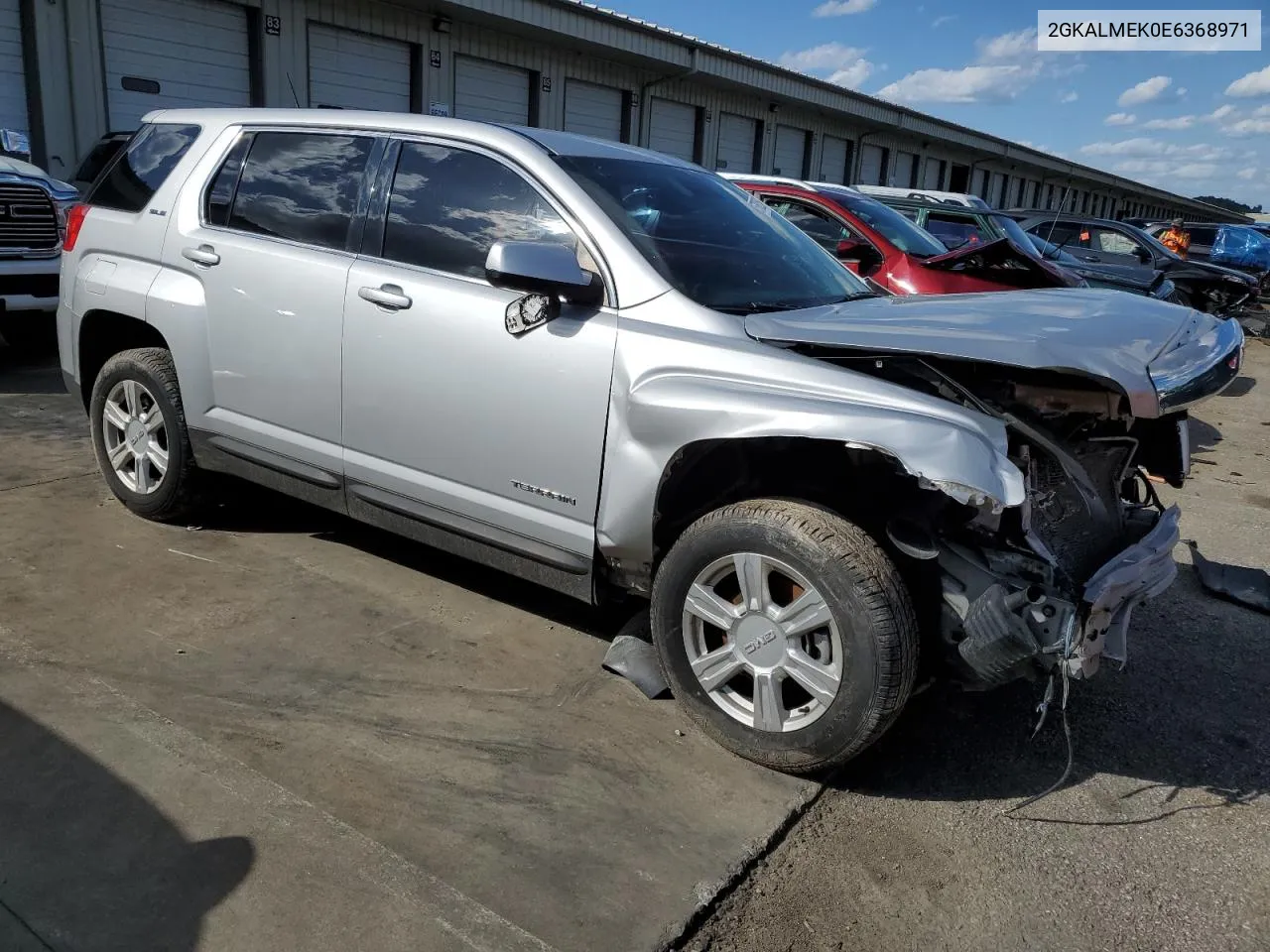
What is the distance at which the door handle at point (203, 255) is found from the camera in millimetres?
4156

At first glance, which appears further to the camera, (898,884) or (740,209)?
(740,209)

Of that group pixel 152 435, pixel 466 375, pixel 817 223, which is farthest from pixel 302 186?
pixel 817 223

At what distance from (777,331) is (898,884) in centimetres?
159

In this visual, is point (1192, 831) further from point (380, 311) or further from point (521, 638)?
point (380, 311)

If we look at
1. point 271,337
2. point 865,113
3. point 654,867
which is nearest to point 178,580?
point 271,337

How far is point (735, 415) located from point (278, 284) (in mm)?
2077

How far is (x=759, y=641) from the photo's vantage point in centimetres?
299

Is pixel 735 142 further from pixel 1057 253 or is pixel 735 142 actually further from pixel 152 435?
pixel 152 435

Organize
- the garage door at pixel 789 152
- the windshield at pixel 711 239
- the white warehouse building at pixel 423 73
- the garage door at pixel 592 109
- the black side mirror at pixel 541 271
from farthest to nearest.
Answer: the garage door at pixel 789 152, the garage door at pixel 592 109, the white warehouse building at pixel 423 73, the windshield at pixel 711 239, the black side mirror at pixel 541 271

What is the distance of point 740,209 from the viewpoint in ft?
13.4

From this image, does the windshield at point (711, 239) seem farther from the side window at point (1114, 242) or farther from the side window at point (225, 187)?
the side window at point (1114, 242)

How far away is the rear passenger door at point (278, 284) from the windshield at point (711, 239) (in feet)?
3.39

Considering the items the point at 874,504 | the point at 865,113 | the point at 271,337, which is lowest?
the point at 874,504

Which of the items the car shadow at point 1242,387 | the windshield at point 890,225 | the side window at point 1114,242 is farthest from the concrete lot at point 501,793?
the side window at point 1114,242
